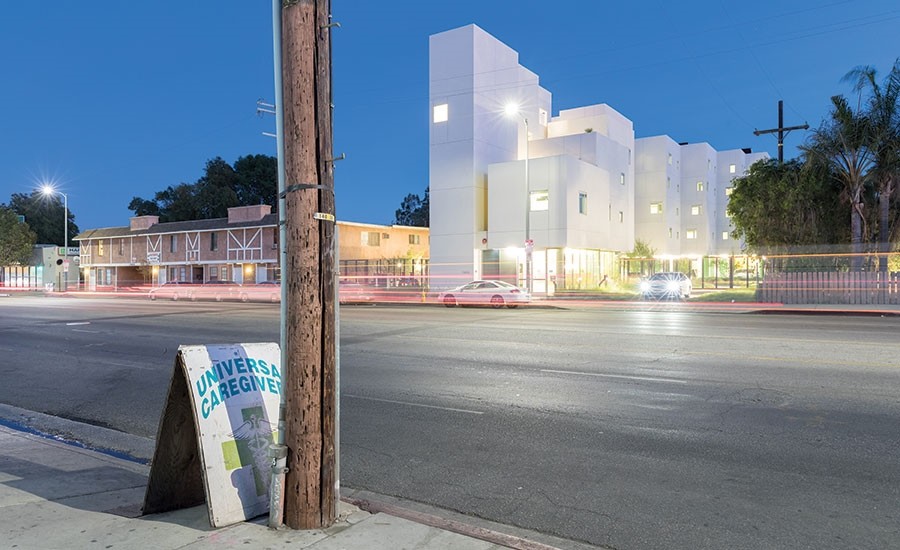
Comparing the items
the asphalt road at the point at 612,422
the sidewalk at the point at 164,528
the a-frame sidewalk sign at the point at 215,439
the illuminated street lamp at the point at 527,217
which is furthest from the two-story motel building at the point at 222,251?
the a-frame sidewalk sign at the point at 215,439

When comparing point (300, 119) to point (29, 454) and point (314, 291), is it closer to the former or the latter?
point (314, 291)

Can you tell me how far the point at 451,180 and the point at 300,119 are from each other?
109ft

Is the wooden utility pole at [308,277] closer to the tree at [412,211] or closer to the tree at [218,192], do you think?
the tree at [218,192]

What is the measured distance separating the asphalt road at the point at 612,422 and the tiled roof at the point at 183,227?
3575cm

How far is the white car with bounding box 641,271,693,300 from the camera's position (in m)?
31.3

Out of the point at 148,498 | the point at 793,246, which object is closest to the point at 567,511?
the point at 148,498

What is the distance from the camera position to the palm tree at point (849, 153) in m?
25.0

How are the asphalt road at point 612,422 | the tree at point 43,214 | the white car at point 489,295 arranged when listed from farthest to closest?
the tree at point 43,214
the white car at point 489,295
the asphalt road at point 612,422

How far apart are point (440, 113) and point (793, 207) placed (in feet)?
64.1

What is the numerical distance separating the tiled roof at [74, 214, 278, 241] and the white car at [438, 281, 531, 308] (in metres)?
24.5

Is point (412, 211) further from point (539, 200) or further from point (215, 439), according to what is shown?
point (215, 439)

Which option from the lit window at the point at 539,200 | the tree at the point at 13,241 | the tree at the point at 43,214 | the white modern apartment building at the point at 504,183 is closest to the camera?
the white modern apartment building at the point at 504,183

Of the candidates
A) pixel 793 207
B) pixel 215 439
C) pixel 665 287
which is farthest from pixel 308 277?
pixel 665 287

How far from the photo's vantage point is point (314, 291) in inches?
158
